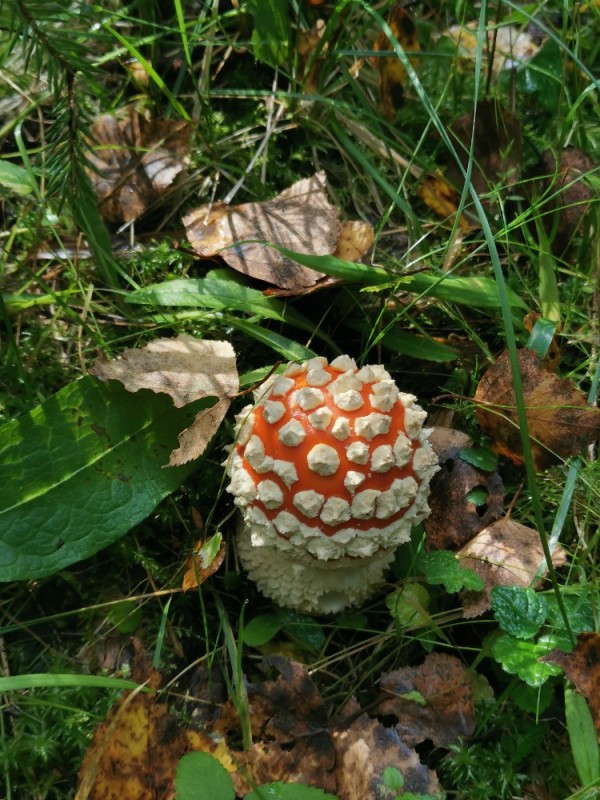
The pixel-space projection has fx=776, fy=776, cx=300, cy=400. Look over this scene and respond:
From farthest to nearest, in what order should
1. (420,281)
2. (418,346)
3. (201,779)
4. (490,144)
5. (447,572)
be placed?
(490,144) → (418,346) → (420,281) → (447,572) → (201,779)

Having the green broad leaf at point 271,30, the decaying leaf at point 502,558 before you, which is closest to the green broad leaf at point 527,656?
the decaying leaf at point 502,558

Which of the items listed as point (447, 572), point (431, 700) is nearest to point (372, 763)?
point (431, 700)

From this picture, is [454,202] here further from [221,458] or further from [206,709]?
[206,709]

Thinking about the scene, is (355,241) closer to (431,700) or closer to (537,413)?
(537,413)

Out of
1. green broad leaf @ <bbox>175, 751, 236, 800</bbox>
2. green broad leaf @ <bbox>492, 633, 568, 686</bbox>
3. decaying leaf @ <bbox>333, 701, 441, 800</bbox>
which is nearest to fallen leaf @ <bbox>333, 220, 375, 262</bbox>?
green broad leaf @ <bbox>492, 633, 568, 686</bbox>

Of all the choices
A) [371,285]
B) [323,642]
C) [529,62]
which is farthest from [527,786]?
[529,62]

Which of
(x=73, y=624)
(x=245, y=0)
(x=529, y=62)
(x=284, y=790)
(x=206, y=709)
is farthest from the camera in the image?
(x=529, y=62)

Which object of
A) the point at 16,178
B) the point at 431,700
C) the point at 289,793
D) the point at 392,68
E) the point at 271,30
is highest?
the point at 271,30
